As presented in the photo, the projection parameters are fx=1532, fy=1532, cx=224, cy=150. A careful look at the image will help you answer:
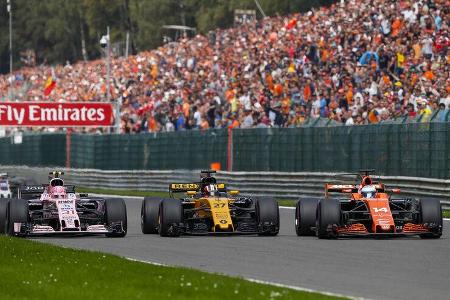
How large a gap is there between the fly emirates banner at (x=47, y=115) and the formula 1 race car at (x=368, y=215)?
3396 centimetres

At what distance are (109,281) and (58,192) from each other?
30.3ft

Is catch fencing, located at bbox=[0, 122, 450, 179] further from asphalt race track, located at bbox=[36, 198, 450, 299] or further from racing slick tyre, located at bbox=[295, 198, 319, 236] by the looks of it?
racing slick tyre, located at bbox=[295, 198, 319, 236]

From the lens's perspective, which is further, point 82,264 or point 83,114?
point 83,114

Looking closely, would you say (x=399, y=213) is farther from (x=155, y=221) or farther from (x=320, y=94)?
(x=320, y=94)

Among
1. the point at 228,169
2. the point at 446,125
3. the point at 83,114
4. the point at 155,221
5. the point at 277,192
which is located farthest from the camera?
the point at 83,114

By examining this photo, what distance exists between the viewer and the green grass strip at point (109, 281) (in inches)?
519

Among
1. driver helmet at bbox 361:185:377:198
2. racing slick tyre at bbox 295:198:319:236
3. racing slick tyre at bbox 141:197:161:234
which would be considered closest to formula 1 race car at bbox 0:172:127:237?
racing slick tyre at bbox 141:197:161:234

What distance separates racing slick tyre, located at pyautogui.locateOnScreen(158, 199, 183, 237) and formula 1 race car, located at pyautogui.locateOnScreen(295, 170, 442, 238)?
1806 millimetres

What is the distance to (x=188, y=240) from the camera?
73.6 feet

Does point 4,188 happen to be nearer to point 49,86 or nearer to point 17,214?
point 17,214

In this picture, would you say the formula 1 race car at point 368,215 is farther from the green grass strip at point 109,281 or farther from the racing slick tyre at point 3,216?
the green grass strip at point 109,281

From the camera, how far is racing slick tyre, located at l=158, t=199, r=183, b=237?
2300cm

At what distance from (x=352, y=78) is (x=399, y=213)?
55.8 feet

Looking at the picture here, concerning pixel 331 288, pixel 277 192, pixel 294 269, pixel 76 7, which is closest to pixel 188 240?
pixel 294 269
